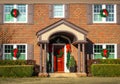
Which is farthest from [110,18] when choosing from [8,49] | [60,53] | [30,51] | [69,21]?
[8,49]

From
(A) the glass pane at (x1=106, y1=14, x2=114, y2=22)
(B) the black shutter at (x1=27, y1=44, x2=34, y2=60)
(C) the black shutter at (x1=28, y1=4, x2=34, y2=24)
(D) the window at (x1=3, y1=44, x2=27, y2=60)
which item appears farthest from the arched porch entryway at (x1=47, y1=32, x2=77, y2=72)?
(A) the glass pane at (x1=106, y1=14, x2=114, y2=22)

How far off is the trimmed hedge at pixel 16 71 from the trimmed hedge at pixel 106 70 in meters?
5.17

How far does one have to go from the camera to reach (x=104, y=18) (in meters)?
31.0

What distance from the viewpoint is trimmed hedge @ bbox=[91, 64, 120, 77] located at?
28250mm

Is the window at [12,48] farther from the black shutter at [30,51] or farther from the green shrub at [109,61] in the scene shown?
the green shrub at [109,61]

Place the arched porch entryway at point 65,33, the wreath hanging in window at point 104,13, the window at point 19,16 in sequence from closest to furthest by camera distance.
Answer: the arched porch entryway at point 65,33
the window at point 19,16
the wreath hanging in window at point 104,13

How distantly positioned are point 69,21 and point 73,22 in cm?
40

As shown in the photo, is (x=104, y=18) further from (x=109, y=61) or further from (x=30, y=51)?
(x=30, y=51)

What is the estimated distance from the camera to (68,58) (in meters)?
30.6

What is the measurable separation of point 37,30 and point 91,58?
→ 5234mm

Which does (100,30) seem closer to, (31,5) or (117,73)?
(117,73)

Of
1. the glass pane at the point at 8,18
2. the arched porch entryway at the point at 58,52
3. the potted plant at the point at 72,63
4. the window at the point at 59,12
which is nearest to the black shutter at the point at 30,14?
the glass pane at the point at 8,18

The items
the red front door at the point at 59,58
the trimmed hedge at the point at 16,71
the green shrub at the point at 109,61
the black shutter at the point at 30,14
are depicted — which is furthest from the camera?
the red front door at the point at 59,58

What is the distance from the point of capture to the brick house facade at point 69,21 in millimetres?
30344
